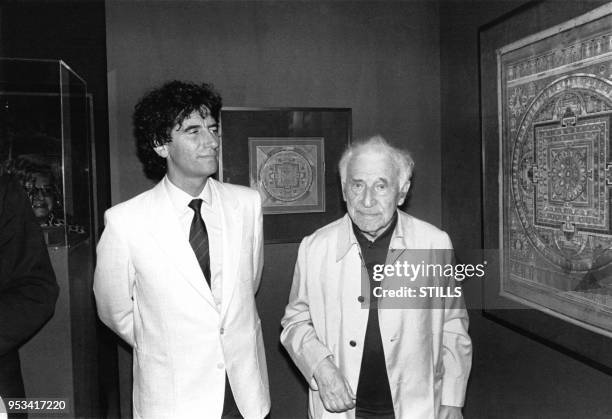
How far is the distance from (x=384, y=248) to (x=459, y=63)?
1092 millimetres

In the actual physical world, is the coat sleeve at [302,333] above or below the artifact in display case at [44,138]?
below

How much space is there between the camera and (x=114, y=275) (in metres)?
1.53

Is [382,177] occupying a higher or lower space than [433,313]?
higher

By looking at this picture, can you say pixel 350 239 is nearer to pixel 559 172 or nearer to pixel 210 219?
pixel 210 219

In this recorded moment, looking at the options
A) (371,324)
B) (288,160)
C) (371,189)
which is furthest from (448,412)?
(288,160)

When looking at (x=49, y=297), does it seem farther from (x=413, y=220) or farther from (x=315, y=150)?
(x=315, y=150)

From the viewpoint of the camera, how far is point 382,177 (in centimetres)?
144

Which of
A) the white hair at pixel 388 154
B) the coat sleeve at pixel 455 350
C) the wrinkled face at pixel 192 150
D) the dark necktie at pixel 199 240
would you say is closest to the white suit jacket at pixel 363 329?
the coat sleeve at pixel 455 350

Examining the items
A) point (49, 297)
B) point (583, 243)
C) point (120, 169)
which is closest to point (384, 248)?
point (583, 243)

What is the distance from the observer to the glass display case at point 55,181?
1.48 meters

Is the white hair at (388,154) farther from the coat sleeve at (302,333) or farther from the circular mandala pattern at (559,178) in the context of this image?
the circular mandala pattern at (559,178)

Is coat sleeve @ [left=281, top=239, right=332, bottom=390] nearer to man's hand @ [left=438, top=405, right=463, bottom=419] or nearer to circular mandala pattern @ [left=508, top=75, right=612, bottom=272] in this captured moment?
man's hand @ [left=438, top=405, right=463, bottom=419]

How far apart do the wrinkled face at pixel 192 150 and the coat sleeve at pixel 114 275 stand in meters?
0.22

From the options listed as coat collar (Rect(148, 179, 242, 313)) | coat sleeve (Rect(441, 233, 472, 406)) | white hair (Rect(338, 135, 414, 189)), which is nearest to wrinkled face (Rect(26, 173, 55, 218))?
coat collar (Rect(148, 179, 242, 313))
